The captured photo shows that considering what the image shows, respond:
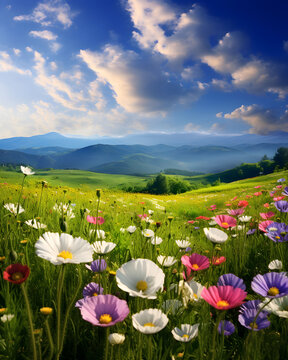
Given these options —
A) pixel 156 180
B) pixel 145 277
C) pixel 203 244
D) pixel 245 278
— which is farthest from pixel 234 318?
pixel 156 180

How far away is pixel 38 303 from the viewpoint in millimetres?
1361

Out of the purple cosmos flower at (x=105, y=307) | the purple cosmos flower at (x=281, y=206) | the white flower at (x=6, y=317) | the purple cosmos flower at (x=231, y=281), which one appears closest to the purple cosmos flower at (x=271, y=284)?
the purple cosmos flower at (x=231, y=281)

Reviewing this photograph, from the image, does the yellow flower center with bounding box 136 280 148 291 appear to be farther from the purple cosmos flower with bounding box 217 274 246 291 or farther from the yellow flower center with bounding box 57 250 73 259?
the purple cosmos flower with bounding box 217 274 246 291

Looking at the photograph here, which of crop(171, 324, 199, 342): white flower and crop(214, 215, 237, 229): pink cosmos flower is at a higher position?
crop(214, 215, 237, 229): pink cosmos flower

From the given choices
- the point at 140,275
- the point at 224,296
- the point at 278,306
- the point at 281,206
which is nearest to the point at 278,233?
the point at 281,206

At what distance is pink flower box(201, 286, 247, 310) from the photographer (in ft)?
2.71

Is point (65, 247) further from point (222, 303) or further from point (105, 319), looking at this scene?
point (222, 303)

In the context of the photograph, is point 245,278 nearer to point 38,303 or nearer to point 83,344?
point 83,344

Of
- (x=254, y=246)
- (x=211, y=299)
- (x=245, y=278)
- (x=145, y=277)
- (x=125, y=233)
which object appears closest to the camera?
(x=211, y=299)

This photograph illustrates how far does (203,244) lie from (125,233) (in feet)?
3.75

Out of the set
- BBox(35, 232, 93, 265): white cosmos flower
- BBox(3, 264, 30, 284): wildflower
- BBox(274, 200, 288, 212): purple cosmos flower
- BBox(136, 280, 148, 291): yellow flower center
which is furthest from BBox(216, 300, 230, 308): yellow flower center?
BBox(274, 200, 288, 212): purple cosmos flower

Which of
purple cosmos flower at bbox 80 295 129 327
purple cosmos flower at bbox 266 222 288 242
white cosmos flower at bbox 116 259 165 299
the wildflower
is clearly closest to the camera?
the wildflower

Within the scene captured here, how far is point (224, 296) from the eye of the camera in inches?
35.3

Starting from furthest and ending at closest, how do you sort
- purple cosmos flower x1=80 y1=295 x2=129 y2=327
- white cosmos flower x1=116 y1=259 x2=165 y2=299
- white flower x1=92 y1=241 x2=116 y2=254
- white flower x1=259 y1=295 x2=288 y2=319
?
white flower x1=92 y1=241 x2=116 y2=254 < white flower x1=259 y1=295 x2=288 y2=319 < white cosmos flower x1=116 y1=259 x2=165 y2=299 < purple cosmos flower x1=80 y1=295 x2=129 y2=327
